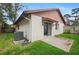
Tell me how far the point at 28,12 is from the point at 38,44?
41cm

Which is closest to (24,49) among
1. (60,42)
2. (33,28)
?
(33,28)

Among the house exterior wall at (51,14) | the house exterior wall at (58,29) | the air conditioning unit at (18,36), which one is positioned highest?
the house exterior wall at (51,14)

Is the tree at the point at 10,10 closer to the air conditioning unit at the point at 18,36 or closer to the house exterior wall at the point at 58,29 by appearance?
the air conditioning unit at the point at 18,36

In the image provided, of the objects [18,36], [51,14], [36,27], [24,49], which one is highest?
[51,14]

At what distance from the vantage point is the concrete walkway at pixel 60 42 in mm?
2581

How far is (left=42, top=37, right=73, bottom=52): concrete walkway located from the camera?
258cm

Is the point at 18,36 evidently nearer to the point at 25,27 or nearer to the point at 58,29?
the point at 25,27

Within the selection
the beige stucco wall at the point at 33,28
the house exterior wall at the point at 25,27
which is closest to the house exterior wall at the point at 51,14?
the beige stucco wall at the point at 33,28

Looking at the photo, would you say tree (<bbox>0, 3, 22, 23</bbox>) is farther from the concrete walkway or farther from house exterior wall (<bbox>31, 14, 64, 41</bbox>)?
the concrete walkway

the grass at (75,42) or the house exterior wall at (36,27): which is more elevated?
the house exterior wall at (36,27)

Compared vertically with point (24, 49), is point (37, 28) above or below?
above

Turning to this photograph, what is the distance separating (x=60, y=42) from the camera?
2.60 metres

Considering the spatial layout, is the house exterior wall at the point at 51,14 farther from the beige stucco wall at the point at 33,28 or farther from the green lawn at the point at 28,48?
the green lawn at the point at 28,48
